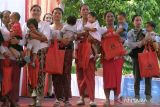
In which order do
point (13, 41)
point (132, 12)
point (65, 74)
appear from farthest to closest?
point (132, 12) → point (65, 74) → point (13, 41)

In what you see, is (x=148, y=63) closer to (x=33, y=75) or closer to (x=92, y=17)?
(x=92, y=17)

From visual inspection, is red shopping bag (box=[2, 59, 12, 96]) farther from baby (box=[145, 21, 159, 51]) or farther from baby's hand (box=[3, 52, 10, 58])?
baby (box=[145, 21, 159, 51])

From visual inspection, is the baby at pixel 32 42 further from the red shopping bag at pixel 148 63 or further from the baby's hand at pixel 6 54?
the red shopping bag at pixel 148 63

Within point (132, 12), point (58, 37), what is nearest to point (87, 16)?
point (58, 37)

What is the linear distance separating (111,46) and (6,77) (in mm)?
1673

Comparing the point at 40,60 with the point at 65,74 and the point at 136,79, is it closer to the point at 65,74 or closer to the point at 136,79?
the point at 65,74

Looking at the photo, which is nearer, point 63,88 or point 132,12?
point 63,88

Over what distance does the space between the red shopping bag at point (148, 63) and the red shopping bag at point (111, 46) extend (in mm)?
493

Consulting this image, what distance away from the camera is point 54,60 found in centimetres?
605

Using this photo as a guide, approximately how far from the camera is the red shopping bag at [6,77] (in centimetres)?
580

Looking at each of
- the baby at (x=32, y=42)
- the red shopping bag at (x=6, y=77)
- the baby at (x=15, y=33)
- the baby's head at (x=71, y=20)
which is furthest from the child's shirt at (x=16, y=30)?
the baby's head at (x=71, y=20)

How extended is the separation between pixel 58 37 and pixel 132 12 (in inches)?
215

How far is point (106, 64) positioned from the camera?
6.41m

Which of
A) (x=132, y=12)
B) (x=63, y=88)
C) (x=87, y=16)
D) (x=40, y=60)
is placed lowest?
(x=63, y=88)
